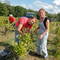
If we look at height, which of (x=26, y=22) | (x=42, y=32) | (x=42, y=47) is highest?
(x=26, y=22)

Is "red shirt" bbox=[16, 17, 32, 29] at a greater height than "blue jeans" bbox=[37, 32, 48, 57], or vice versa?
"red shirt" bbox=[16, 17, 32, 29]

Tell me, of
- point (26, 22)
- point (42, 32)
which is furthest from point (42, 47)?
point (26, 22)

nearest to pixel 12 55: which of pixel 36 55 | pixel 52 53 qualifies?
pixel 36 55

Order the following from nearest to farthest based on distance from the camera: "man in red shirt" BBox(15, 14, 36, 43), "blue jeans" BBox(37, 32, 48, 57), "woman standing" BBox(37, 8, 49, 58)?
"man in red shirt" BBox(15, 14, 36, 43)
"woman standing" BBox(37, 8, 49, 58)
"blue jeans" BBox(37, 32, 48, 57)

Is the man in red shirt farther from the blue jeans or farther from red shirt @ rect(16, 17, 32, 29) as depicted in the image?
the blue jeans

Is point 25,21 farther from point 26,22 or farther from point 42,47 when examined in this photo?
point 42,47

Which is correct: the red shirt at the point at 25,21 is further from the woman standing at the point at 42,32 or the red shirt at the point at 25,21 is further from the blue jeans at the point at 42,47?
the blue jeans at the point at 42,47

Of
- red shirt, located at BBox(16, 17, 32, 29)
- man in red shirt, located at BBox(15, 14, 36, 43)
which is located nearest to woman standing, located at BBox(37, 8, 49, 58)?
man in red shirt, located at BBox(15, 14, 36, 43)

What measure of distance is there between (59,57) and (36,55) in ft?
2.69

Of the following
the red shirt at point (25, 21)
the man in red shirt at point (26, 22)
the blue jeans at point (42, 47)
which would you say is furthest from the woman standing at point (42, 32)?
the red shirt at point (25, 21)

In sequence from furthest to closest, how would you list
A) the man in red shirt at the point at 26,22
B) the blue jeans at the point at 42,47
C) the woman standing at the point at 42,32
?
the blue jeans at the point at 42,47
the woman standing at the point at 42,32
the man in red shirt at the point at 26,22

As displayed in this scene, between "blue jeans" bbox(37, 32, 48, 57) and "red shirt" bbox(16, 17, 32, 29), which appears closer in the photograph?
"red shirt" bbox(16, 17, 32, 29)

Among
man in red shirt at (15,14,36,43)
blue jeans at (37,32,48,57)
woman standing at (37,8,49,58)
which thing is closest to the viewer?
man in red shirt at (15,14,36,43)

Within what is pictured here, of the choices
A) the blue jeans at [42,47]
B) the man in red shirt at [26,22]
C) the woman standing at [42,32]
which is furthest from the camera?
the blue jeans at [42,47]
